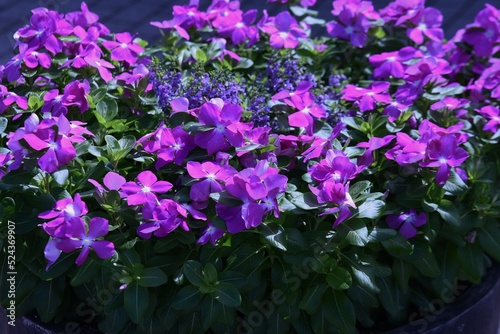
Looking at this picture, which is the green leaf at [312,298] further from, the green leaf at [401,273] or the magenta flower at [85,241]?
the magenta flower at [85,241]

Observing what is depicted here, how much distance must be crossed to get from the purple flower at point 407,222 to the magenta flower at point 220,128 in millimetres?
467

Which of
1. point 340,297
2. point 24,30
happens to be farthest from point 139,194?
point 24,30

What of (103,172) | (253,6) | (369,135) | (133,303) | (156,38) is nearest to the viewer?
(133,303)

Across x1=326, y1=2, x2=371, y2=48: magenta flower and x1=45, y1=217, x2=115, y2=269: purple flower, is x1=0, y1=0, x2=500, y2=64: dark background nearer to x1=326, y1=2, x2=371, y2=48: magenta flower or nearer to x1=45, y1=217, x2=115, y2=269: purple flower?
x1=326, y1=2, x2=371, y2=48: magenta flower

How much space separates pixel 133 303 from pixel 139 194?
27cm

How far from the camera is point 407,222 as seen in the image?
226 centimetres

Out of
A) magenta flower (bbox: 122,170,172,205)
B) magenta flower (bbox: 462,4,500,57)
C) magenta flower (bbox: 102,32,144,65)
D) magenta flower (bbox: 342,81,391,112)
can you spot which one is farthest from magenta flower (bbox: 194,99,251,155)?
magenta flower (bbox: 462,4,500,57)

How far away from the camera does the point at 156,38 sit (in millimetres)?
5410

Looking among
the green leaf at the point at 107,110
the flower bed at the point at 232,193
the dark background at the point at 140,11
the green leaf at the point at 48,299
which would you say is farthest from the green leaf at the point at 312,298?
the dark background at the point at 140,11

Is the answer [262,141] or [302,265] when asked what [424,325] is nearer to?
[302,265]

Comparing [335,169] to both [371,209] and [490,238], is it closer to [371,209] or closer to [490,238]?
[371,209]

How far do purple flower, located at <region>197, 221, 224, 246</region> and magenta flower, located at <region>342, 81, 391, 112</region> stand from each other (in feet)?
2.36

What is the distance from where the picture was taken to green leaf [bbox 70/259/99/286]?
2.06 m

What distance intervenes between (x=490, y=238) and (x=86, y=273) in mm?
1135
